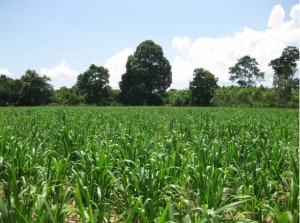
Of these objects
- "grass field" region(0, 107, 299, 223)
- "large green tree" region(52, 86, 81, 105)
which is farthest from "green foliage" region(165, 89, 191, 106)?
"grass field" region(0, 107, 299, 223)

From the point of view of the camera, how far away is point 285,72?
49.8 m

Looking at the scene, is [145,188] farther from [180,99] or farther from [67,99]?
[67,99]

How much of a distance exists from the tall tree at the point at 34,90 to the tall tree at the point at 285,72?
46.2 m

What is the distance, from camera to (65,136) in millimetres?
5332

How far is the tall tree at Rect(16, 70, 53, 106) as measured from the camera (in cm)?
5669

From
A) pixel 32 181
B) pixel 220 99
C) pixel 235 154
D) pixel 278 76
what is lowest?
pixel 32 181

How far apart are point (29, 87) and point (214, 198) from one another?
59935 millimetres

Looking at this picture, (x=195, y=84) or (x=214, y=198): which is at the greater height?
(x=195, y=84)

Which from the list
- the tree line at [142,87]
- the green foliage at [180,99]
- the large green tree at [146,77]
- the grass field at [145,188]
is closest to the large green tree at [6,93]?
the tree line at [142,87]

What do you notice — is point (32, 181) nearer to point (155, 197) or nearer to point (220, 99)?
point (155, 197)

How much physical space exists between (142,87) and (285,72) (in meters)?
26.5

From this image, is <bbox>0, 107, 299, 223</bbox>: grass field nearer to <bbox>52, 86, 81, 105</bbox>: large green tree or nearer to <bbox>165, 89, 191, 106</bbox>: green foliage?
<bbox>165, 89, 191, 106</bbox>: green foliage

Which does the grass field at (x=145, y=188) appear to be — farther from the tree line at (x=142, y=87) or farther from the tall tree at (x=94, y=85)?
the tall tree at (x=94, y=85)

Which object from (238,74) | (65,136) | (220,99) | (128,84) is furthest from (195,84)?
(65,136)
